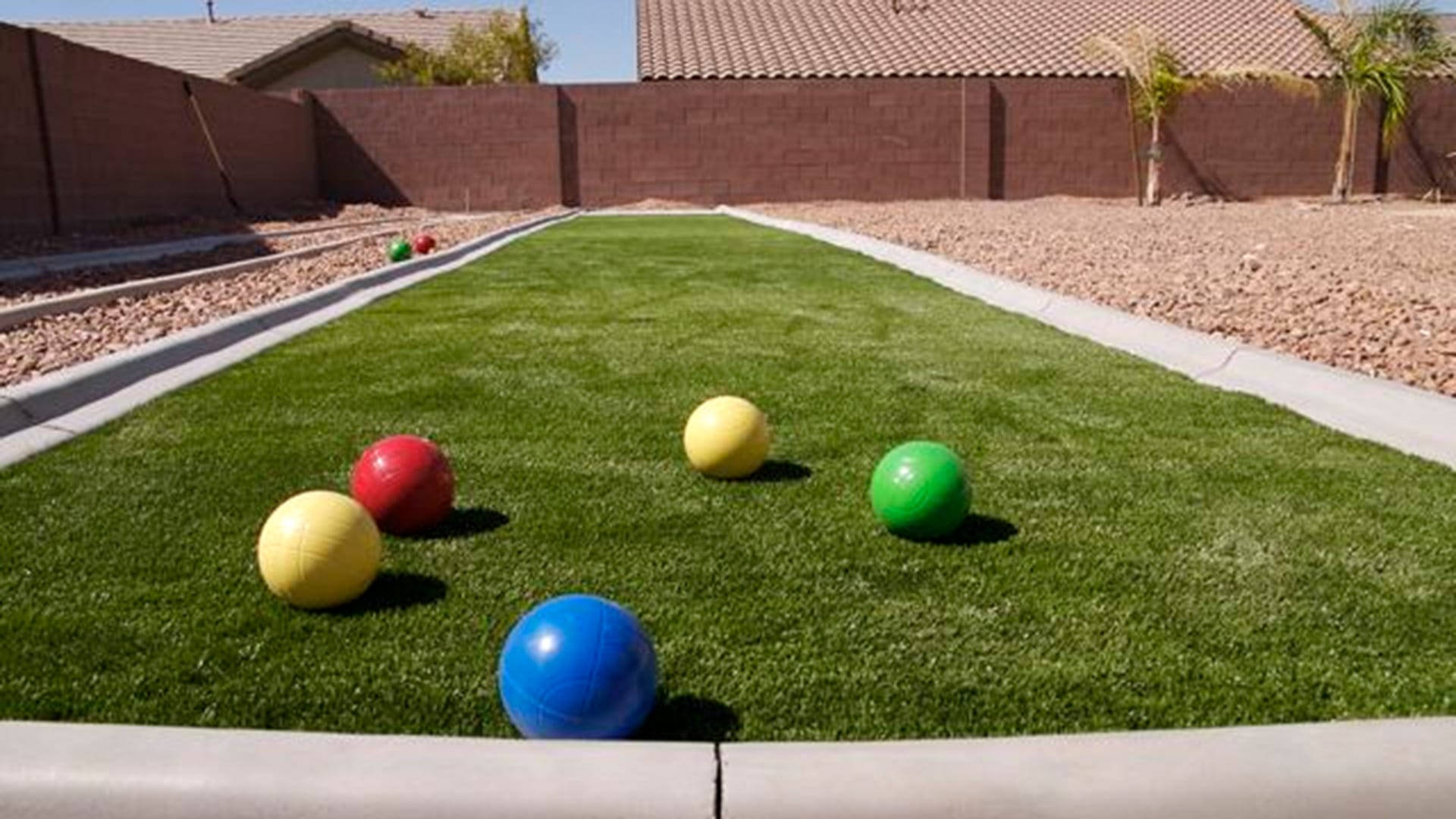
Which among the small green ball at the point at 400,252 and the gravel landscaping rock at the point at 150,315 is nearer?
the gravel landscaping rock at the point at 150,315

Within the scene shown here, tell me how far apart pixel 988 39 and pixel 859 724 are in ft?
112

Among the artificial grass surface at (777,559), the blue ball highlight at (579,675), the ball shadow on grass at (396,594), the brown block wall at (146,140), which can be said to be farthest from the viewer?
the brown block wall at (146,140)

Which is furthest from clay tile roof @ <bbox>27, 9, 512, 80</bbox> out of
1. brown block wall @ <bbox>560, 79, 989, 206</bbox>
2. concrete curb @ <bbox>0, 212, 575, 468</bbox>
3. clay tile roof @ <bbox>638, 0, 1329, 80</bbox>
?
concrete curb @ <bbox>0, 212, 575, 468</bbox>

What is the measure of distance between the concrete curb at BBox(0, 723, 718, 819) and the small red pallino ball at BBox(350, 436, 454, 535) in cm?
158

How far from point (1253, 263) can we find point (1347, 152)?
55.9ft

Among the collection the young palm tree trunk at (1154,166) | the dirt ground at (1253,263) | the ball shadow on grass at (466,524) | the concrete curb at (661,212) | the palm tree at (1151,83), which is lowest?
the concrete curb at (661,212)

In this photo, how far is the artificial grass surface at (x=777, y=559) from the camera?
2805 millimetres

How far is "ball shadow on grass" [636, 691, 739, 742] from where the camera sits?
2629 mm

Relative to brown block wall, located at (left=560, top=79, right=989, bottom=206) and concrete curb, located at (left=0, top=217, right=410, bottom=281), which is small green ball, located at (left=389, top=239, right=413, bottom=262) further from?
brown block wall, located at (left=560, top=79, right=989, bottom=206)

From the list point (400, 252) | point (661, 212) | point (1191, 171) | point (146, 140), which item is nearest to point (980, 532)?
point (400, 252)

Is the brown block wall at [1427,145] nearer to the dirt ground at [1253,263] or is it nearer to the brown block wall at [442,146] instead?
the dirt ground at [1253,263]

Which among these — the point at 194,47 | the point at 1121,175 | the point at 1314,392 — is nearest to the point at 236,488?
the point at 1314,392

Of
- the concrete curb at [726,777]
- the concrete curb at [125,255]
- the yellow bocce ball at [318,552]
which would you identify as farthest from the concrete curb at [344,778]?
the concrete curb at [125,255]

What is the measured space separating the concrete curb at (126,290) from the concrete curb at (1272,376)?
7177 millimetres
